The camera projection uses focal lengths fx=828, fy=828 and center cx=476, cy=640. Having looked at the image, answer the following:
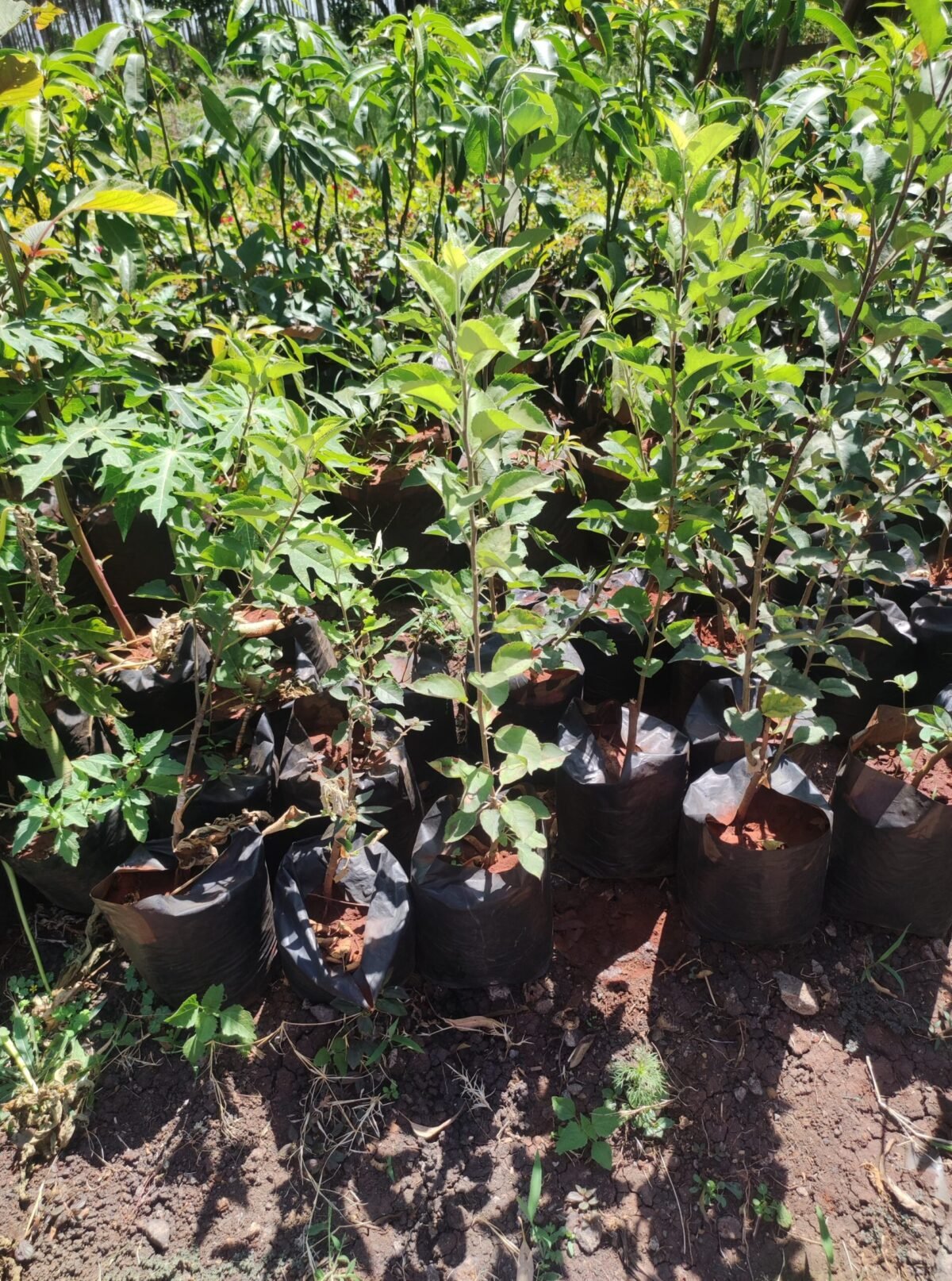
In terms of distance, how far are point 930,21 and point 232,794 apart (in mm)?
1849

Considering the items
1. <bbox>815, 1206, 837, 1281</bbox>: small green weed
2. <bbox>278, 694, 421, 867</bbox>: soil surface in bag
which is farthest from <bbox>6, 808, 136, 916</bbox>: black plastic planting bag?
<bbox>815, 1206, 837, 1281</bbox>: small green weed

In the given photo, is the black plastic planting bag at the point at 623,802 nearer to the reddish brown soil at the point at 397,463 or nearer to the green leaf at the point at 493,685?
the green leaf at the point at 493,685

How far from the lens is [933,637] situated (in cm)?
229

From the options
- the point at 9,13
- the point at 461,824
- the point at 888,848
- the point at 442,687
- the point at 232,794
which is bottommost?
the point at 888,848

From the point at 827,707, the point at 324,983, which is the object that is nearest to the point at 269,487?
the point at 324,983

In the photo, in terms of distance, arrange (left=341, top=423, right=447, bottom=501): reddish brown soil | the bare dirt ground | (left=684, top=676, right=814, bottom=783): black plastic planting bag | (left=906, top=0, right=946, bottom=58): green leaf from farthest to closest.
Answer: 1. (left=341, top=423, right=447, bottom=501): reddish brown soil
2. (left=684, top=676, right=814, bottom=783): black plastic planting bag
3. the bare dirt ground
4. (left=906, top=0, right=946, bottom=58): green leaf

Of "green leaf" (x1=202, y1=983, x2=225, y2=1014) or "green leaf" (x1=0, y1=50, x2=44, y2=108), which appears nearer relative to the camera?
"green leaf" (x1=0, y1=50, x2=44, y2=108)

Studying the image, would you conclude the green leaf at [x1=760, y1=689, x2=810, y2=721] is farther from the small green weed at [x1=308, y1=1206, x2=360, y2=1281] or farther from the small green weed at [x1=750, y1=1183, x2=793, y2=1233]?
the small green weed at [x1=308, y1=1206, x2=360, y2=1281]

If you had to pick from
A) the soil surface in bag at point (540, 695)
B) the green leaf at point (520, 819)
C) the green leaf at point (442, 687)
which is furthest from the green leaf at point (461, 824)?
the soil surface in bag at point (540, 695)

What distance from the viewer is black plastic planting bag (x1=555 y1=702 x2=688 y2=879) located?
193 centimetres

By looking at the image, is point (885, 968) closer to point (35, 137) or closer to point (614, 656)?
point (614, 656)

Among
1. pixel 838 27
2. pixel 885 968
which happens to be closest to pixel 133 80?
pixel 838 27

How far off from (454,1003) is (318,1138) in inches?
14.9

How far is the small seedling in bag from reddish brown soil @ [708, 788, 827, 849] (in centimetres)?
106
